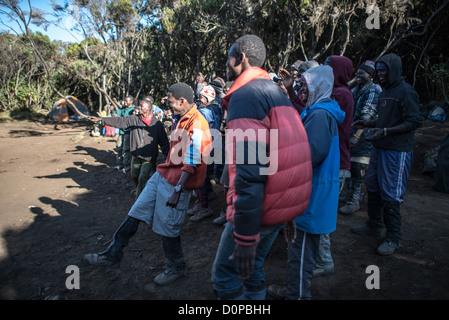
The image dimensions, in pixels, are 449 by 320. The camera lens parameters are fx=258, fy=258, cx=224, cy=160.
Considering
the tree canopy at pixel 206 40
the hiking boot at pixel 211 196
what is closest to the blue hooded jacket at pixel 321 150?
the hiking boot at pixel 211 196

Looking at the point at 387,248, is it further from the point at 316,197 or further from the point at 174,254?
the point at 174,254

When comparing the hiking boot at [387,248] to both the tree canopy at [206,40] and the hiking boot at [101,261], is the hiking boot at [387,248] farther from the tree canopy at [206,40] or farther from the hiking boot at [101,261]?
the tree canopy at [206,40]

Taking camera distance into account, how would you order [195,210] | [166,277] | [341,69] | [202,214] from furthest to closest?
[195,210] < [202,214] < [341,69] < [166,277]

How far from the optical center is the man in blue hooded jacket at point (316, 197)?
6.63 feet

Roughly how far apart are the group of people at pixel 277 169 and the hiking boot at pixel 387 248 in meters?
0.01

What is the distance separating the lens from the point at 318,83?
2123 mm

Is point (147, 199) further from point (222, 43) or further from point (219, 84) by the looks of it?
point (222, 43)

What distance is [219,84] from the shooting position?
528 centimetres

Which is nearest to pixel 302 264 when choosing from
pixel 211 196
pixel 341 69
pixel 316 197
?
pixel 316 197

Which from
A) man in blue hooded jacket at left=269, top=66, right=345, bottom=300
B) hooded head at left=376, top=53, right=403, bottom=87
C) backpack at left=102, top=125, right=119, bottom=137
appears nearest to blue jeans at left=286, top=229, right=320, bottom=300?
man in blue hooded jacket at left=269, top=66, right=345, bottom=300

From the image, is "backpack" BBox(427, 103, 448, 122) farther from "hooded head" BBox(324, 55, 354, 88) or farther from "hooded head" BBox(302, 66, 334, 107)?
"hooded head" BBox(302, 66, 334, 107)

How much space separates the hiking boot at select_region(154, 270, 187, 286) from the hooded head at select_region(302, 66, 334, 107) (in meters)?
2.19

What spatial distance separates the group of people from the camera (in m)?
1.47

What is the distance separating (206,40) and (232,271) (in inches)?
604
